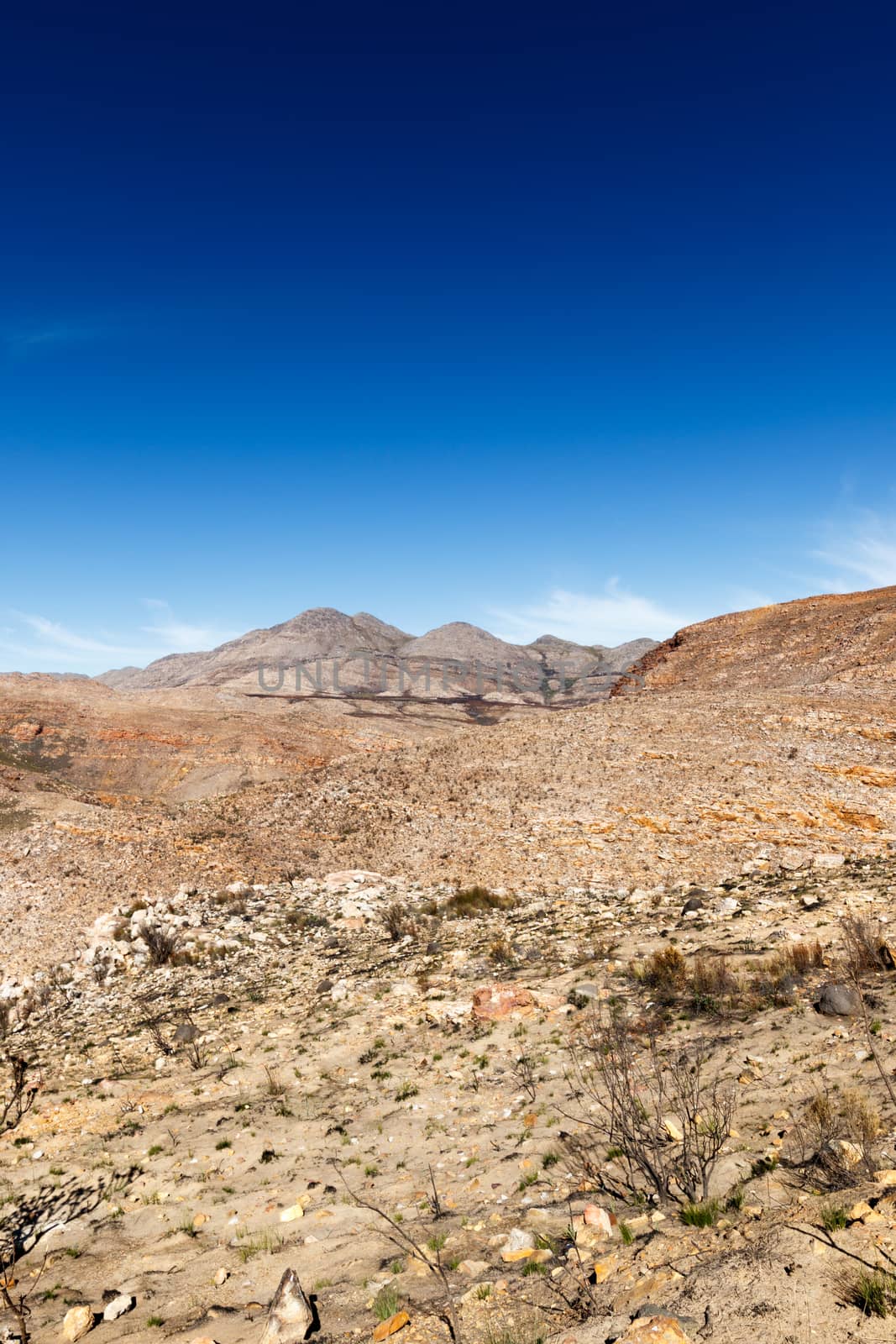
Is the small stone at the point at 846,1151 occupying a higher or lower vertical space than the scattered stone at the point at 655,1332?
higher

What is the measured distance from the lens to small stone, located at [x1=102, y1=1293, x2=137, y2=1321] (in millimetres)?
5316

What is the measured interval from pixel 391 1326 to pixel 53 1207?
15.6 feet

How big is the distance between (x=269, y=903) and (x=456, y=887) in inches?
195

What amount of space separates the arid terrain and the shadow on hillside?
37mm

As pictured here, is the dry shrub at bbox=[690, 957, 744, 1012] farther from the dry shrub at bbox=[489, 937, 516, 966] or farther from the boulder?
the dry shrub at bbox=[489, 937, 516, 966]

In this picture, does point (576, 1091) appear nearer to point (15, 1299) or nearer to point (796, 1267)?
point (796, 1267)

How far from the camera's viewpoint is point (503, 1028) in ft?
32.7

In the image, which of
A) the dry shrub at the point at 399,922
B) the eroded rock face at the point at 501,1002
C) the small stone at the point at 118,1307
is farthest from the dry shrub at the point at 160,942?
the small stone at the point at 118,1307

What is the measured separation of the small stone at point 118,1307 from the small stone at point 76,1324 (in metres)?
0.12

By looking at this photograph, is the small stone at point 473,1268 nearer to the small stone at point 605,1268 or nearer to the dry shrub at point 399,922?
the small stone at point 605,1268

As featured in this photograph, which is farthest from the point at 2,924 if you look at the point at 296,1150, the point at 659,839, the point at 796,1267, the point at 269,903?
the point at 796,1267

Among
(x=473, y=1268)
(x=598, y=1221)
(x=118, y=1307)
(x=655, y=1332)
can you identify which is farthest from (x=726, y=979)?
(x=118, y=1307)

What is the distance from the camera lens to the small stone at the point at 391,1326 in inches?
177

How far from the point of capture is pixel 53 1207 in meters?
7.13
